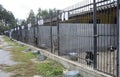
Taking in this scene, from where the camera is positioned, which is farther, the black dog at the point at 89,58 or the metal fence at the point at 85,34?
the black dog at the point at 89,58

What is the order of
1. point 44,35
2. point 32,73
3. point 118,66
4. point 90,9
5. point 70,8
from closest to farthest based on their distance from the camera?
point 118,66 → point 90,9 → point 32,73 → point 70,8 → point 44,35

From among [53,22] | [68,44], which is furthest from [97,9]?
[53,22]

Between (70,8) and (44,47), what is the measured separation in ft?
21.4

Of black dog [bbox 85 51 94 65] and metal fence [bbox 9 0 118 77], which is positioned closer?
metal fence [bbox 9 0 118 77]

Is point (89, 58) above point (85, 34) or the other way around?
the other way around

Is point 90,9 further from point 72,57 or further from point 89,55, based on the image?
point 72,57

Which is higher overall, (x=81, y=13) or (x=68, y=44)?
(x=81, y=13)

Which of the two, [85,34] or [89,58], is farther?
[85,34]

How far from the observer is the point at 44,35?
15.4 metres

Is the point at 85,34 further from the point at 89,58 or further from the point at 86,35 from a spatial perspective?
the point at 89,58

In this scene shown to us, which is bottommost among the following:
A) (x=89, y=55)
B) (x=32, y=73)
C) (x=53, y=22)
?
(x=32, y=73)

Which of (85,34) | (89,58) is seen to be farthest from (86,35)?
(89,58)

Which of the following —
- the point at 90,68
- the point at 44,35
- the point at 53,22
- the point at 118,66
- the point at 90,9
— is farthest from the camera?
the point at 44,35

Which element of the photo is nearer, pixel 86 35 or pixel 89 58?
pixel 89 58
